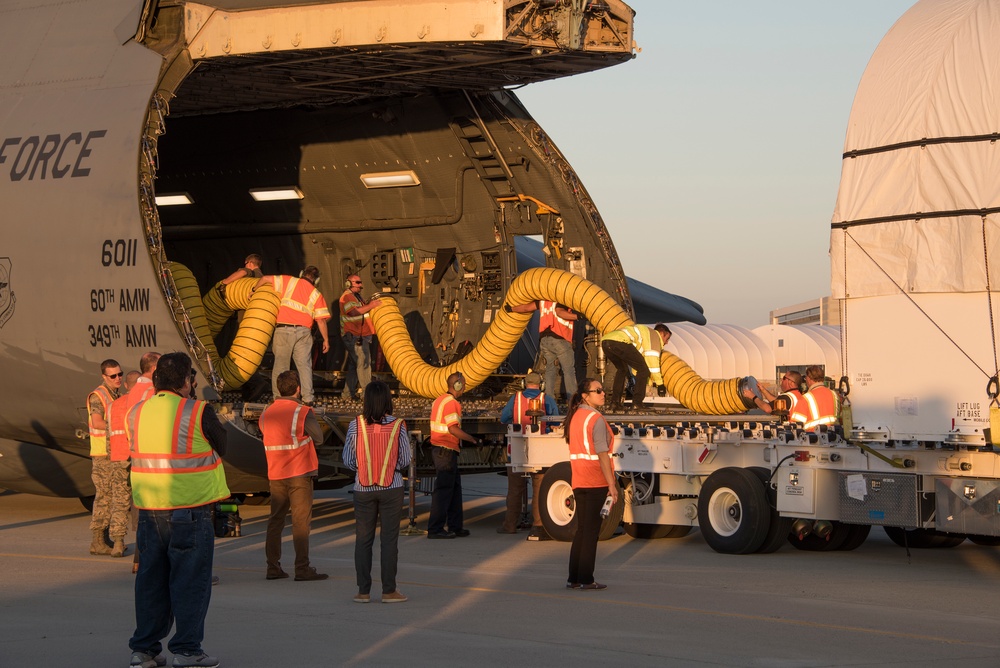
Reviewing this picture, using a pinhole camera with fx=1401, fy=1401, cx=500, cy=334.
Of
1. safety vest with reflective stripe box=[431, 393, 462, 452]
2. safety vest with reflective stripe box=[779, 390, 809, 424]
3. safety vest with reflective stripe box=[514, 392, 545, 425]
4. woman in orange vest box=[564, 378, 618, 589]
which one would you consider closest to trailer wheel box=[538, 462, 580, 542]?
safety vest with reflective stripe box=[514, 392, 545, 425]

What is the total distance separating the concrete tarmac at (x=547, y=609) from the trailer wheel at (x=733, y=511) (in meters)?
0.27

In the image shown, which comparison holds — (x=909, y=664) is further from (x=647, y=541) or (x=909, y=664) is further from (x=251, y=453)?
(x=251, y=453)

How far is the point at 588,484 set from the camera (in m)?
11.7

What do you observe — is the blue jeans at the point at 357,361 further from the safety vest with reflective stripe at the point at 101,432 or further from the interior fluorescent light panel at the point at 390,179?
the safety vest with reflective stripe at the point at 101,432

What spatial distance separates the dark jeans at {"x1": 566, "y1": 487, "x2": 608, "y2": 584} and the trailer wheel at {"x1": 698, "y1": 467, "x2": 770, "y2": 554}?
3.02 m

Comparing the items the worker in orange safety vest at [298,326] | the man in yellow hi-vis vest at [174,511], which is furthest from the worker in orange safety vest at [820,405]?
the man in yellow hi-vis vest at [174,511]

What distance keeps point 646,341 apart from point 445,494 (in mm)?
4260

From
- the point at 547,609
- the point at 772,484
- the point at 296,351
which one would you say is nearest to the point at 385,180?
the point at 296,351

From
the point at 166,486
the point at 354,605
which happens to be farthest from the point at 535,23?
the point at 166,486

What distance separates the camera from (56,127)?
1756cm

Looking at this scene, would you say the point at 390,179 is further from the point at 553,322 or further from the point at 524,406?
the point at 524,406

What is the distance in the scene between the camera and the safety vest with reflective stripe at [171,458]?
8.39 metres

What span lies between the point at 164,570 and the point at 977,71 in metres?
8.48

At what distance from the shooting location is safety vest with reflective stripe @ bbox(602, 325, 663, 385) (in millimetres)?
19234
